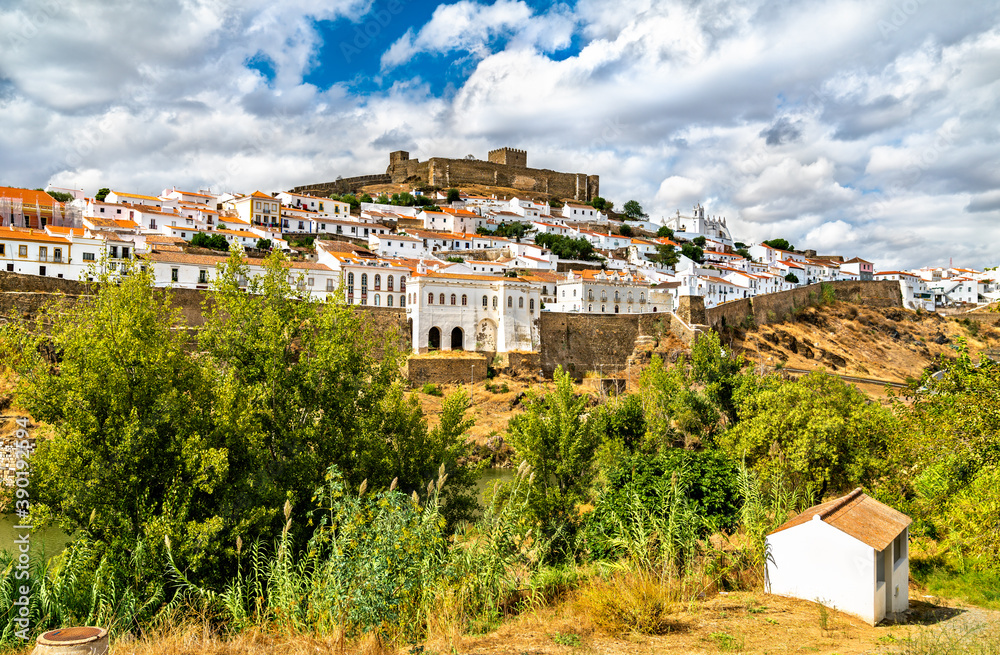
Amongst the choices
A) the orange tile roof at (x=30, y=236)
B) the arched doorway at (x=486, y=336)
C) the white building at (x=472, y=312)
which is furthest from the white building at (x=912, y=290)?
the orange tile roof at (x=30, y=236)

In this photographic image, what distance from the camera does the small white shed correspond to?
8852mm

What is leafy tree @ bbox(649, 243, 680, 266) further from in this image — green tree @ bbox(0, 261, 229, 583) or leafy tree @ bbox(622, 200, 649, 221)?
green tree @ bbox(0, 261, 229, 583)

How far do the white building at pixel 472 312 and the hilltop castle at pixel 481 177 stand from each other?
6126cm

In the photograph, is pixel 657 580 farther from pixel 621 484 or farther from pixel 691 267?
pixel 691 267

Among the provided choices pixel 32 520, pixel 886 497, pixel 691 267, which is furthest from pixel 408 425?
pixel 691 267

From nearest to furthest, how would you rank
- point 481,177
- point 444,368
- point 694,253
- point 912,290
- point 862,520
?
1. point 862,520
2. point 444,368
3. point 694,253
4. point 912,290
5. point 481,177

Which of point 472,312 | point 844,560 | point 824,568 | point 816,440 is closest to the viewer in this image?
point 844,560

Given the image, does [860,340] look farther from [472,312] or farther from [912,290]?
[472,312]

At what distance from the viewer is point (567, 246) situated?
7300cm

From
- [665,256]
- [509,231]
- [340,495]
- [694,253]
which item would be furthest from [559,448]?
[694,253]

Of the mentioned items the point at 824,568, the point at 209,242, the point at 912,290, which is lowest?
the point at 824,568

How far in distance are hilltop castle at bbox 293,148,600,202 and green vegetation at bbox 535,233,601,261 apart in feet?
120

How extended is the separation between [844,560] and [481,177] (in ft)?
347

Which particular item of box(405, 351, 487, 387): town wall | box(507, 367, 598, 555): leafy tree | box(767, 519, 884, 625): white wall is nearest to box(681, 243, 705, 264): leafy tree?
box(405, 351, 487, 387): town wall
